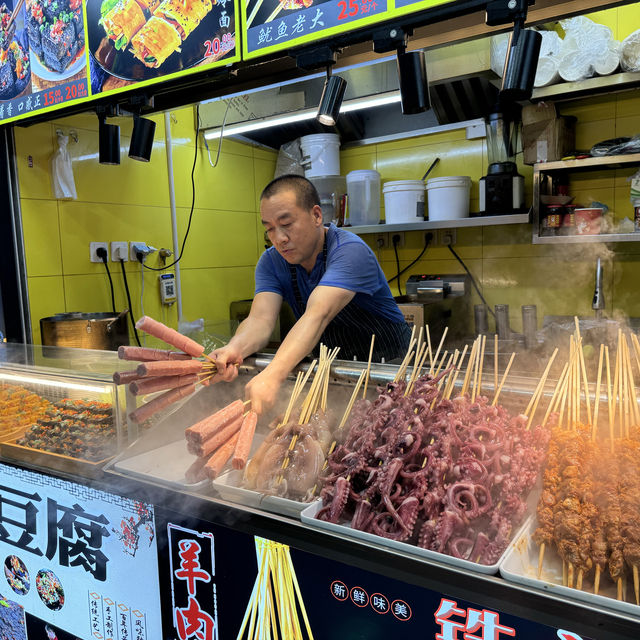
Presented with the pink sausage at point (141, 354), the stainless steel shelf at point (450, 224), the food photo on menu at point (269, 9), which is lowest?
the pink sausage at point (141, 354)

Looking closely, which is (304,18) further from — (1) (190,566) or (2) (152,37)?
(1) (190,566)

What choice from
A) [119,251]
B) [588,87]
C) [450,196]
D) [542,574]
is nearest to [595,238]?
[588,87]

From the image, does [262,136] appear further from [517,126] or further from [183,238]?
[517,126]

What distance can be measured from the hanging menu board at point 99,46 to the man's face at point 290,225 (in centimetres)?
67

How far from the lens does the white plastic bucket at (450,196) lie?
13.5ft

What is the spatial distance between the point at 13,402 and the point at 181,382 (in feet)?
2.93

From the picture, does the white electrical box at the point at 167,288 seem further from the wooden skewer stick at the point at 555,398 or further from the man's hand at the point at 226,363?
the wooden skewer stick at the point at 555,398

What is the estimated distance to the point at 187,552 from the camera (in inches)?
55.0

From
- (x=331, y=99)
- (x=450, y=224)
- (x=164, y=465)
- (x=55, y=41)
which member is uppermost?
(x=55, y=41)

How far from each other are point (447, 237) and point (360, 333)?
2.25 meters

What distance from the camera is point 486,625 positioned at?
98cm

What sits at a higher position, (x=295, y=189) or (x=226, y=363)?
(x=295, y=189)

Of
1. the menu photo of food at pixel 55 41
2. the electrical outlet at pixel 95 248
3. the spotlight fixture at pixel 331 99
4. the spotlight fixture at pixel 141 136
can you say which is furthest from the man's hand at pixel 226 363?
the electrical outlet at pixel 95 248

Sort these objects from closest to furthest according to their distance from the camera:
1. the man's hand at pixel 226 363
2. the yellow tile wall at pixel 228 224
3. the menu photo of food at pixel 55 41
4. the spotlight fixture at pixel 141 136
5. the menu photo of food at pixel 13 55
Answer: the man's hand at pixel 226 363 < the spotlight fixture at pixel 141 136 < the menu photo of food at pixel 55 41 < the menu photo of food at pixel 13 55 < the yellow tile wall at pixel 228 224
